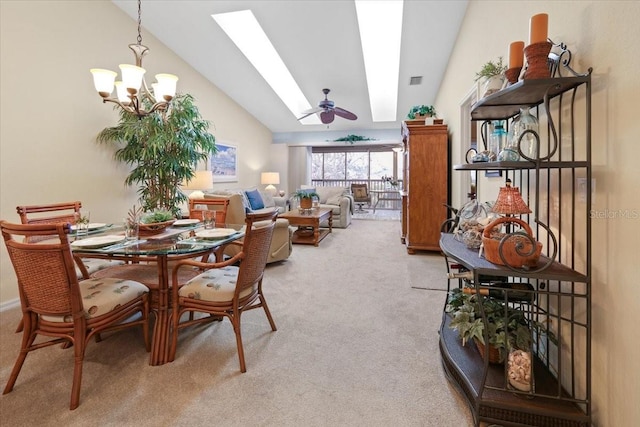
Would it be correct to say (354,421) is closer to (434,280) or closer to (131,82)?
(434,280)

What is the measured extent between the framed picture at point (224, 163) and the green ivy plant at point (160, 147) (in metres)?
2.02

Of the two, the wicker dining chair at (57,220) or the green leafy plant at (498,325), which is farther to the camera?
the wicker dining chair at (57,220)

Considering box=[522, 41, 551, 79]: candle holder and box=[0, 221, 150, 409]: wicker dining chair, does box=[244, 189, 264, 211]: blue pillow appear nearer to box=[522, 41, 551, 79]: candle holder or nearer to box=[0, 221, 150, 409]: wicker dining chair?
box=[0, 221, 150, 409]: wicker dining chair

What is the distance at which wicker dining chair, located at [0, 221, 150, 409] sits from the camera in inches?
59.8

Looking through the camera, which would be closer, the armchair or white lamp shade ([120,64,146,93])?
white lamp shade ([120,64,146,93])

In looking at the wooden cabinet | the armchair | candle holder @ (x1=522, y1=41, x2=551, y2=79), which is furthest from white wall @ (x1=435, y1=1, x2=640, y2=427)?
the armchair

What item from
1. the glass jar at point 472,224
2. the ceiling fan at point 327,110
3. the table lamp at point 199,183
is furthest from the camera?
the ceiling fan at point 327,110

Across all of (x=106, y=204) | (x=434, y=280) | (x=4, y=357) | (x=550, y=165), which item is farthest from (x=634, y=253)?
(x=106, y=204)

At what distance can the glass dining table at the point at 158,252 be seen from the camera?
186 centimetres

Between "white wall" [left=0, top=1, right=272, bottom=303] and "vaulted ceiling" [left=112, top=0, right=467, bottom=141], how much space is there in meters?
0.63

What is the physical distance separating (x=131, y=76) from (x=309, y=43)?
119 inches

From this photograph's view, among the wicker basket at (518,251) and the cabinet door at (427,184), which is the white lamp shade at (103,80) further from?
the cabinet door at (427,184)

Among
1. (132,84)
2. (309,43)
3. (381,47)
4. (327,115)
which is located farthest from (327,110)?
(132,84)

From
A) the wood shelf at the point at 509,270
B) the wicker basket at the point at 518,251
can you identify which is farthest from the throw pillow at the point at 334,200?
the wicker basket at the point at 518,251
